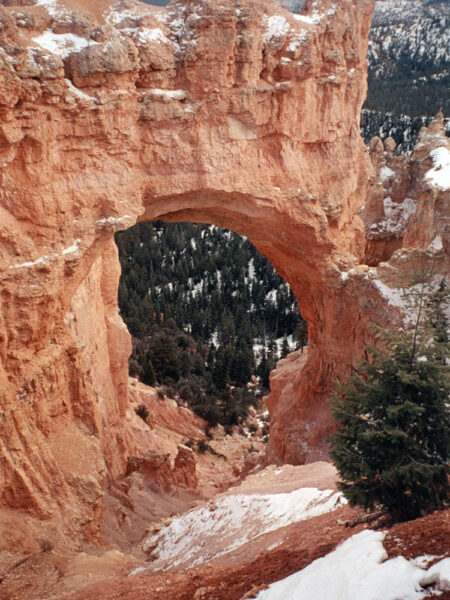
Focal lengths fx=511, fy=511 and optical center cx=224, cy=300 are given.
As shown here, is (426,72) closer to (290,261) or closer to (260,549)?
(290,261)

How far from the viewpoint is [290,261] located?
54.9 feet

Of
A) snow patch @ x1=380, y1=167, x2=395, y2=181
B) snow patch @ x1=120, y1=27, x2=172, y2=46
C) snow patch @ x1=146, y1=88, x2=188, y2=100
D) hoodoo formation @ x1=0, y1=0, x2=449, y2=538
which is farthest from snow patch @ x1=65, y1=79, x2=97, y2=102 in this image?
snow patch @ x1=380, y1=167, x2=395, y2=181

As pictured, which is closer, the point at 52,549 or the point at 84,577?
the point at 84,577

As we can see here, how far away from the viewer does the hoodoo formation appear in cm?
1067

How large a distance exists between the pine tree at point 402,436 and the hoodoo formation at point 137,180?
22.3ft

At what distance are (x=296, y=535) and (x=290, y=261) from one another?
32.0ft

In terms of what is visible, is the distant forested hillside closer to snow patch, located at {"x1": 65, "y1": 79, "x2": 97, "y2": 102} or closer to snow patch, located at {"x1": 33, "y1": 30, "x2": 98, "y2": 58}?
snow patch, located at {"x1": 65, "y1": 79, "x2": 97, "y2": 102}

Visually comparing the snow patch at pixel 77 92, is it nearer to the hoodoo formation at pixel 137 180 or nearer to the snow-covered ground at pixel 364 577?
the hoodoo formation at pixel 137 180

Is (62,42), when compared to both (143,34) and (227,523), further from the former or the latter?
(227,523)

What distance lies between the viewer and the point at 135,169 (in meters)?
12.4

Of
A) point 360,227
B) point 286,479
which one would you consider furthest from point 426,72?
point 286,479

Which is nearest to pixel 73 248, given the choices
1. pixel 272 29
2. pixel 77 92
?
pixel 77 92

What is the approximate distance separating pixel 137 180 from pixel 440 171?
11584 mm

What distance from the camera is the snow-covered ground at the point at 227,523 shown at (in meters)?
10.1
